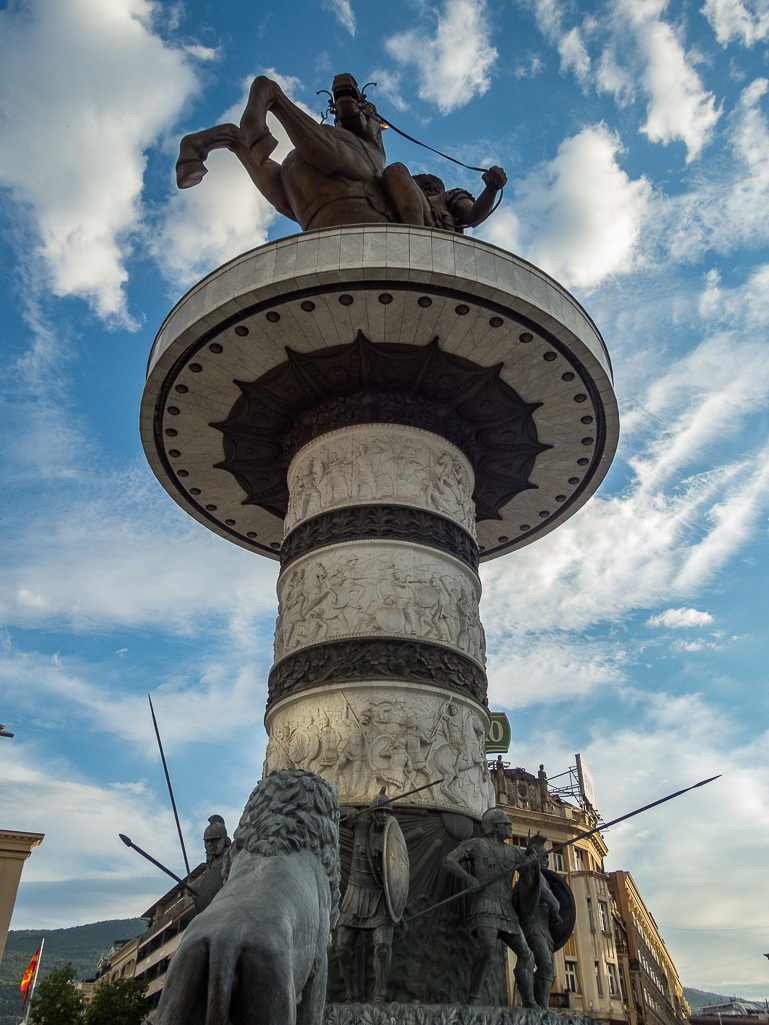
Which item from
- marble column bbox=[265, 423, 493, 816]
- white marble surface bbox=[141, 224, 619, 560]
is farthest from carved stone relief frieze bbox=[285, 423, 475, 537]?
white marble surface bbox=[141, 224, 619, 560]

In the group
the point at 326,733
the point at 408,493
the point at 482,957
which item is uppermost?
the point at 408,493

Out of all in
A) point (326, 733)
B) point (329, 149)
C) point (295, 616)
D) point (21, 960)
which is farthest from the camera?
point (21, 960)

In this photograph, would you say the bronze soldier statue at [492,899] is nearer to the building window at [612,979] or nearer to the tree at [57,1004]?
the tree at [57,1004]

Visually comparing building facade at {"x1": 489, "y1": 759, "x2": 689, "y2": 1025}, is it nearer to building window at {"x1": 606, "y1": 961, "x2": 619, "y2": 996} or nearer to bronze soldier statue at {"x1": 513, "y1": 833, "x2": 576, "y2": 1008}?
building window at {"x1": 606, "y1": 961, "x2": 619, "y2": 996}

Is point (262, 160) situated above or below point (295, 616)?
above

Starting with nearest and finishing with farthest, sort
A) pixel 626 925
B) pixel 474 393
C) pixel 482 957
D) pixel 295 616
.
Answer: pixel 482 957 < pixel 295 616 < pixel 474 393 < pixel 626 925

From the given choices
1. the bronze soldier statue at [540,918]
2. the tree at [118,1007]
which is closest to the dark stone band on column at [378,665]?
the bronze soldier statue at [540,918]

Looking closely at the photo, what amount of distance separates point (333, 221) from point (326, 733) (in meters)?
7.68

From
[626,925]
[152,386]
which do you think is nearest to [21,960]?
[626,925]

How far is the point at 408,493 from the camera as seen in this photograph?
1070cm

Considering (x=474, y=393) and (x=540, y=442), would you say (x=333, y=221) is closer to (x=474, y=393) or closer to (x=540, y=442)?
(x=474, y=393)

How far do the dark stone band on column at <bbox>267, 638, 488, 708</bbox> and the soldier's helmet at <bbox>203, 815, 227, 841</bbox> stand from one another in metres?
2.48

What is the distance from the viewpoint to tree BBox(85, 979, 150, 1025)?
63.5 ft

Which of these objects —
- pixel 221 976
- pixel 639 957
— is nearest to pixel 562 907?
pixel 221 976
